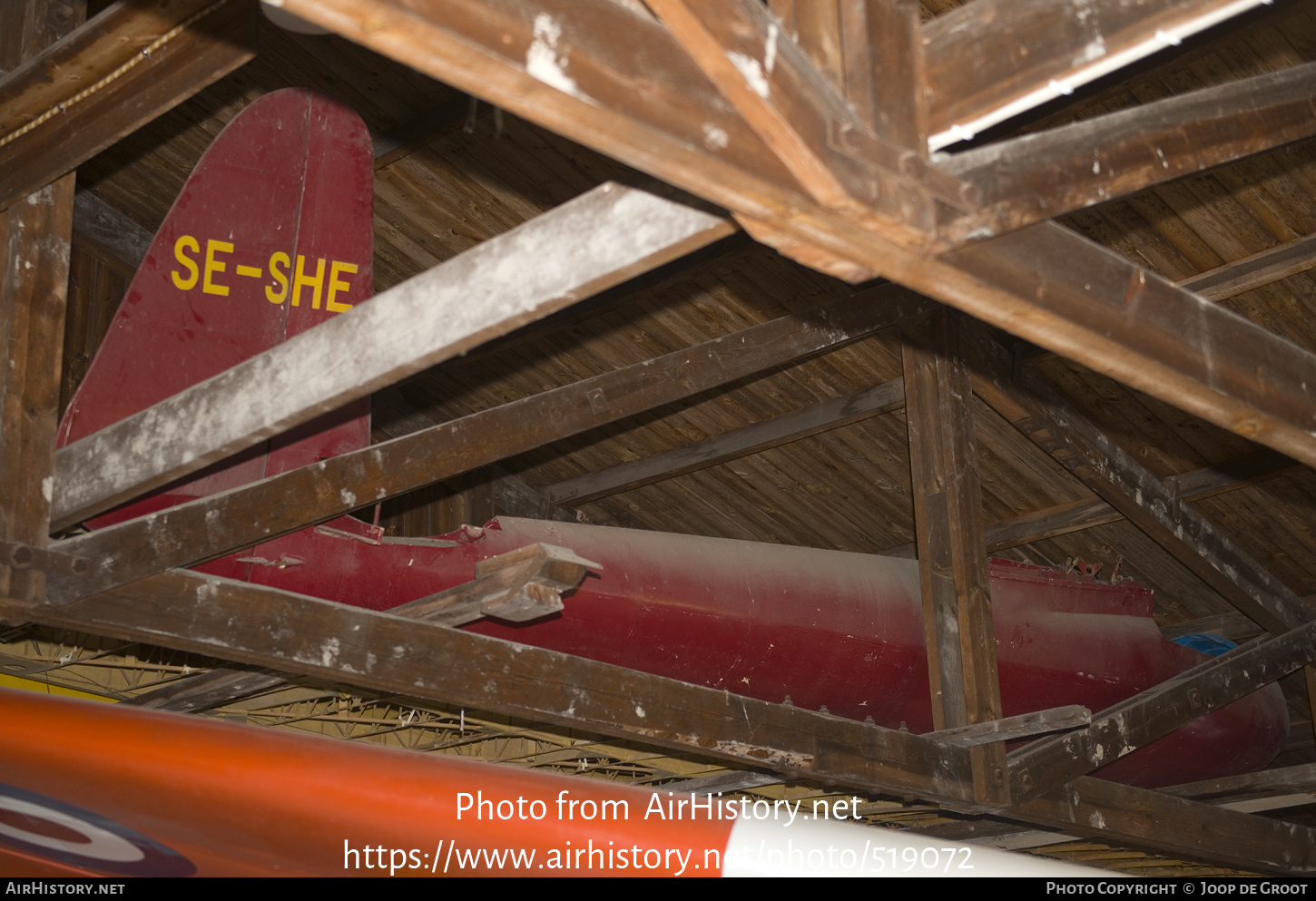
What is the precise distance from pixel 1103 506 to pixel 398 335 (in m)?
5.84

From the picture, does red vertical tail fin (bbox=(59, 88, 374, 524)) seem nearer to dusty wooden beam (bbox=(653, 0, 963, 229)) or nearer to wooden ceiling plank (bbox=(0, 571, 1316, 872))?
wooden ceiling plank (bbox=(0, 571, 1316, 872))

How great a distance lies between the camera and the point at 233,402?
288cm

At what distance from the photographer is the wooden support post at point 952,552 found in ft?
15.9

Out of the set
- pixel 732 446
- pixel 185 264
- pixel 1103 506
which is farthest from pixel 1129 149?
pixel 732 446

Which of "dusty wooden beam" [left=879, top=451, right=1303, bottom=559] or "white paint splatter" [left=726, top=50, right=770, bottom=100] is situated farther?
"dusty wooden beam" [left=879, top=451, right=1303, bottom=559]

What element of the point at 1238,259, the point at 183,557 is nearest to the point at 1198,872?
the point at 1238,259

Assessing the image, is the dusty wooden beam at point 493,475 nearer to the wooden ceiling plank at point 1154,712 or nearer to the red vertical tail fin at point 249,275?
the red vertical tail fin at point 249,275

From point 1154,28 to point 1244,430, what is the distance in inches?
38.6

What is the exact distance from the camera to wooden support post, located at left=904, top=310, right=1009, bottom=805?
4836mm

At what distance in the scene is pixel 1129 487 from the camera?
237 inches

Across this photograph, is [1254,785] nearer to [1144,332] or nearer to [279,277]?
[1144,332]

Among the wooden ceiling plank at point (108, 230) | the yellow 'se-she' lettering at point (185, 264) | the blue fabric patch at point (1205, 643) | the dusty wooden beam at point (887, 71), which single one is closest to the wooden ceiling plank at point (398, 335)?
the dusty wooden beam at point (887, 71)

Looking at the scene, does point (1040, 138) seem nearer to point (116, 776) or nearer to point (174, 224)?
point (116, 776)

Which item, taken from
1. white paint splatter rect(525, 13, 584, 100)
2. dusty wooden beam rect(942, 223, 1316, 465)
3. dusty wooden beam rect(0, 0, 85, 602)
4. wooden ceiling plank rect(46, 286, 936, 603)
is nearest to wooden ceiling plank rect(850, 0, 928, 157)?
dusty wooden beam rect(942, 223, 1316, 465)
